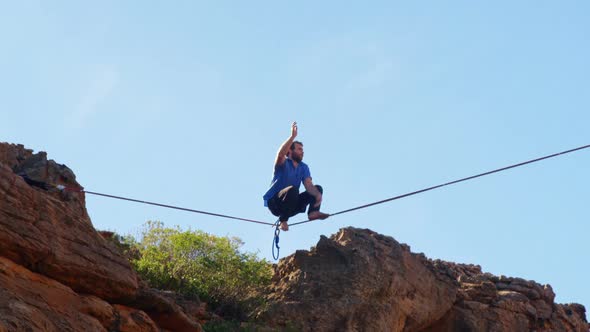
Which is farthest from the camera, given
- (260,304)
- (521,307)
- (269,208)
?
(521,307)

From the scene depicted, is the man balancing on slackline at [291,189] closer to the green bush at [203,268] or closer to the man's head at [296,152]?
the man's head at [296,152]

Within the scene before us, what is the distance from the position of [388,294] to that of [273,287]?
252cm

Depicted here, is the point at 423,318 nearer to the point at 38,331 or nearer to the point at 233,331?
the point at 233,331

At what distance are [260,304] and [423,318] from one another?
166 inches

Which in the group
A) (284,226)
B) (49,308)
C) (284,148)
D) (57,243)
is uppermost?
(284,148)

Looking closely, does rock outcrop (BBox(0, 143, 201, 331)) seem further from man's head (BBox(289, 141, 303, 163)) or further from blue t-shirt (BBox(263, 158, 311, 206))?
man's head (BBox(289, 141, 303, 163))

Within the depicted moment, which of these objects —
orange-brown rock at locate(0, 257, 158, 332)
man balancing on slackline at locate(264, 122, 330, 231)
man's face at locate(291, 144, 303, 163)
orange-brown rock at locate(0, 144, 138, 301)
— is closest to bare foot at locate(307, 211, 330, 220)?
man balancing on slackline at locate(264, 122, 330, 231)

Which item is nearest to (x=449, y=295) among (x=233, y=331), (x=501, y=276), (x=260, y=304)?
(x=501, y=276)

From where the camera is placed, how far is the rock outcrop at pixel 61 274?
14.3 meters

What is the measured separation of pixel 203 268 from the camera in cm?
2100

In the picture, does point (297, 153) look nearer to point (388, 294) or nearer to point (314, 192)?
point (314, 192)

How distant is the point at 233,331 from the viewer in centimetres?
1895

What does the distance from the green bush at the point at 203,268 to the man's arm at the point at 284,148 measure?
348cm

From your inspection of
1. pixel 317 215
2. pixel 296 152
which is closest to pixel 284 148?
pixel 296 152
